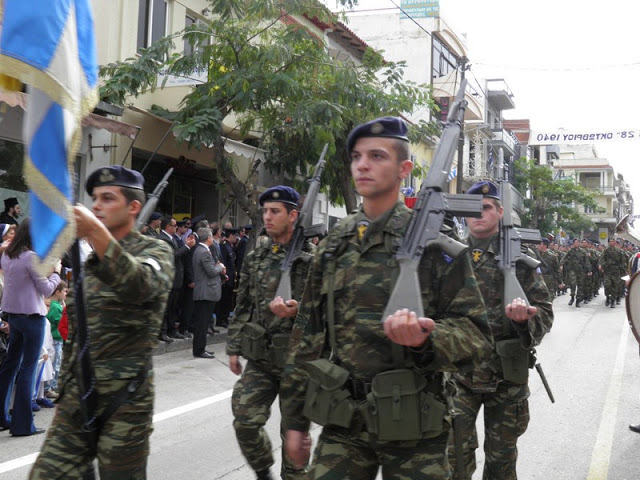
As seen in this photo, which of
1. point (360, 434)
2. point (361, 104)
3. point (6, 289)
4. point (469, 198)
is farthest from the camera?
point (361, 104)

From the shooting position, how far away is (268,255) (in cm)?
534

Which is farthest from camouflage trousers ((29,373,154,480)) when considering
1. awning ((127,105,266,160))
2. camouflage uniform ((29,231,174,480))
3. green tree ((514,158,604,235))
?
green tree ((514,158,604,235))

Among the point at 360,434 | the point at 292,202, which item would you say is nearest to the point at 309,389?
the point at 360,434

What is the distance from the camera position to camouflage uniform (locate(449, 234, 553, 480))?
4523 millimetres

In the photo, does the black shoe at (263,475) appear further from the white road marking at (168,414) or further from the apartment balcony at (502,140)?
the apartment balcony at (502,140)

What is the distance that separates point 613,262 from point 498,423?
810 inches

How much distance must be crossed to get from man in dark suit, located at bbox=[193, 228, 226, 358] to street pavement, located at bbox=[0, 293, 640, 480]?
0.33m

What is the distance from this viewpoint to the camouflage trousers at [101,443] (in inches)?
127

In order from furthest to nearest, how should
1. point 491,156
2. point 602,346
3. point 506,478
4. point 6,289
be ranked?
point 491,156
point 602,346
point 6,289
point 506,478

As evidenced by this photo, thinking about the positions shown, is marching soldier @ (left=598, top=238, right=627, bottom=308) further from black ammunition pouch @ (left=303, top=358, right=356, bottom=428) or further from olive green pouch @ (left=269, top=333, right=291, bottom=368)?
black ammunition pouch @ (left=303, top=358, right=356, bottom=428)

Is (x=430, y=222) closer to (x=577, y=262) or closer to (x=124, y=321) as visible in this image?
(x=124, y=321)

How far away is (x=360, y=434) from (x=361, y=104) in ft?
40.1

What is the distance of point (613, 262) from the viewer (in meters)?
23.4

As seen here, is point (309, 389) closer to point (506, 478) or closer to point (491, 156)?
point (506, 478)
